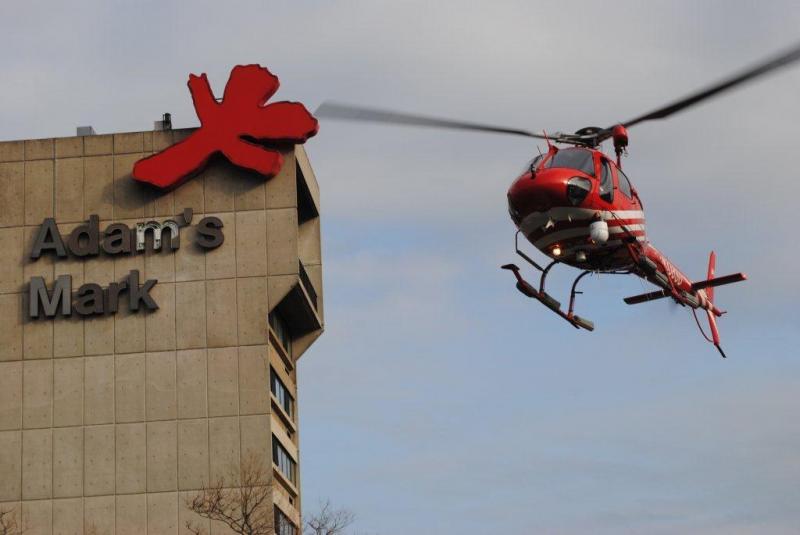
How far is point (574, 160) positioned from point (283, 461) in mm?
25744

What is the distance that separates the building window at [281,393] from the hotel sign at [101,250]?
5.65 m

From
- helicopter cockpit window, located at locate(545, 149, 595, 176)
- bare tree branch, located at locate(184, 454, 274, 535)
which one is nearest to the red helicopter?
helicopter cockpit window, located at locate(545, 149, 595, 176)

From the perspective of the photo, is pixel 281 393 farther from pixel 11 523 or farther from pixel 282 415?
pixel 11 523

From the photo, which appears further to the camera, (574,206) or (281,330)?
(281,330)

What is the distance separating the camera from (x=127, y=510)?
63469 millimetres

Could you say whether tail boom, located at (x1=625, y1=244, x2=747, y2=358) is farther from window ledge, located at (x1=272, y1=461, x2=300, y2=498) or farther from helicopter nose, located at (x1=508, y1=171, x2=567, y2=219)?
window ledge, located at (x1=272, y1=461, x2=300, y2=498)

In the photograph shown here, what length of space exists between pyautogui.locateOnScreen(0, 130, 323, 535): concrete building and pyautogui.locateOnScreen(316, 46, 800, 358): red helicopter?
1906 cm

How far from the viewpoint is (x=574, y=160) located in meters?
46.8

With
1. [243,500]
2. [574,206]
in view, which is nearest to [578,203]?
[574,206]

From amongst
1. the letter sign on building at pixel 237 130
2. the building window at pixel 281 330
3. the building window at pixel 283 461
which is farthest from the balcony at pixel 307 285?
the building window at pixel 283 461

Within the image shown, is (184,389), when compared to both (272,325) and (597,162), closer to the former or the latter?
(272,325)

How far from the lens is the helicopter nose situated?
4603 cm

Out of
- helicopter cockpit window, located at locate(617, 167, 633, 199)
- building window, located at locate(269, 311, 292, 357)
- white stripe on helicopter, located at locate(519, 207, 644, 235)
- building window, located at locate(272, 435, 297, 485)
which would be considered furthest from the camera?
building window, located at locate(269, 311, 292, 357)

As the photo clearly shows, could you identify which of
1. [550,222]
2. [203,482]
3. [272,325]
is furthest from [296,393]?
[550,222]
